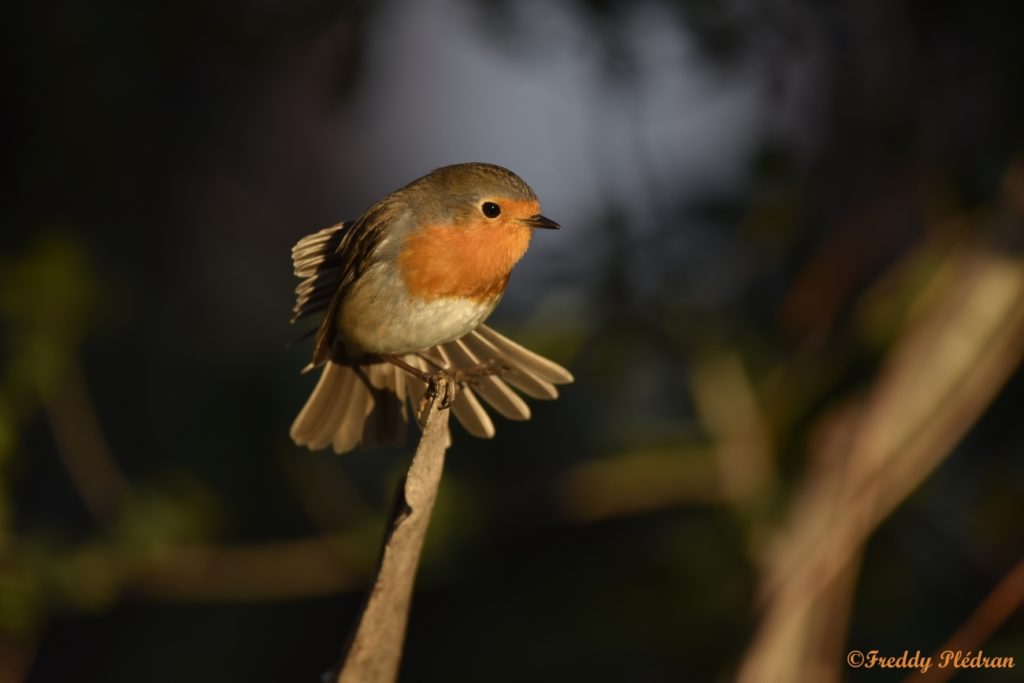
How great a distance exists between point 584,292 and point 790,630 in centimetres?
130

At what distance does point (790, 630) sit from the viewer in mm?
3225

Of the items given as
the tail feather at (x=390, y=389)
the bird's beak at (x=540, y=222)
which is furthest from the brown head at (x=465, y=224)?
the tail feather at (x=390, y=389)

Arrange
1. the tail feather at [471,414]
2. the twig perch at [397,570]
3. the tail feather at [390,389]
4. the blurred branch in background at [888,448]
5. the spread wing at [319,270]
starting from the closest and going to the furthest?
the twig perch at [397,570]
the tail feather at [471,414]
the tail feather at [390,389]
the spread wing at [319,270]
the blurred branch in background at [888,448]

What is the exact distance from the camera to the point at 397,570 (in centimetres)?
215

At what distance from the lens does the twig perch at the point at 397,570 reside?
211 cm

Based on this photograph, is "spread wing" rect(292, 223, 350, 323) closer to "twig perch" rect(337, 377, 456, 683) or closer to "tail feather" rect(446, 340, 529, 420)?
"tail feather" rect(446, 340, 529, 420)

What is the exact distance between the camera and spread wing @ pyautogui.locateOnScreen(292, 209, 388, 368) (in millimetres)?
2906

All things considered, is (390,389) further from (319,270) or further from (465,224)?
(465,224)

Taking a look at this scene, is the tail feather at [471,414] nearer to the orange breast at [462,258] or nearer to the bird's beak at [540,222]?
the orange breast at [462,258]

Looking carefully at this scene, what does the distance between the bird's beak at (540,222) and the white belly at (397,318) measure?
8.7 inches

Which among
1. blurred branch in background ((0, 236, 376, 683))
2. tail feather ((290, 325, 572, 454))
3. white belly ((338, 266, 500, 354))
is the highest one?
white belly ((338, 266, 500, 354))

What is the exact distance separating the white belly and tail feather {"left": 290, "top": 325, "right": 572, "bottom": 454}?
0.14 meters

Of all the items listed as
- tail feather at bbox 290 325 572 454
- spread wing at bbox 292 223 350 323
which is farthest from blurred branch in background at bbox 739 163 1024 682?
spread wing at bbox 292 223 350 323

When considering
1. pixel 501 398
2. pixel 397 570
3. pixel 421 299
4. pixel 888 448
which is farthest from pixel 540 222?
pixel 888 448
